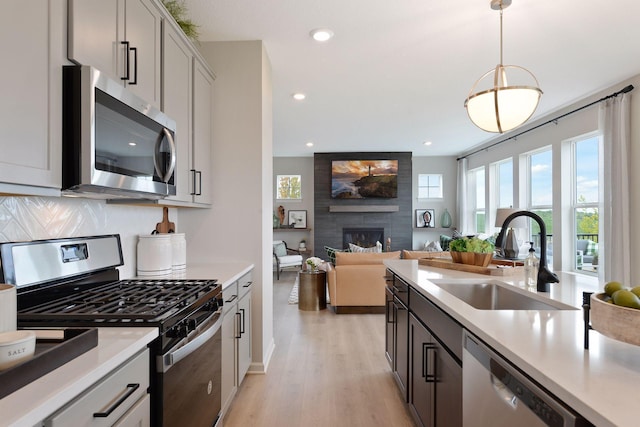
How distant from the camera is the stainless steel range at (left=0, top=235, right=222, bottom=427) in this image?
1.27 metres

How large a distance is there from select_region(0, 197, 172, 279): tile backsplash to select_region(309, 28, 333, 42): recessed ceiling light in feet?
5.81

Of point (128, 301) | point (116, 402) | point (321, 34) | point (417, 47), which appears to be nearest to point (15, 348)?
point (116, 402)

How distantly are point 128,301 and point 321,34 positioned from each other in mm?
2325

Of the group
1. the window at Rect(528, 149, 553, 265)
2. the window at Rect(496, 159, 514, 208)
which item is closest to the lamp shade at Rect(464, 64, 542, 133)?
the window at Rect(528, 149, 553, 265)

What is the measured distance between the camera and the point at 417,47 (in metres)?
3.15

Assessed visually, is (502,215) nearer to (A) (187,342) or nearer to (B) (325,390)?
(B) (325,390)

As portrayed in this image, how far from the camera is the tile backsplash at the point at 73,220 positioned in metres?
1.50

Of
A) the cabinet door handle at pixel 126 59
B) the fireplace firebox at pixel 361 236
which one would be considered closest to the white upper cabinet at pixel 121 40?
the cabinet door handle at pixel 126 59

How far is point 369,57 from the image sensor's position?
3.36 metres

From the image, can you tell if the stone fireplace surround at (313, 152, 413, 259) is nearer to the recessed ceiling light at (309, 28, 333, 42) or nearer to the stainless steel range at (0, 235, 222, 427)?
the recessed ceiling light at (309, 28, 333, 42)

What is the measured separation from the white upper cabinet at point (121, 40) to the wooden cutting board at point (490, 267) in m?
2.08

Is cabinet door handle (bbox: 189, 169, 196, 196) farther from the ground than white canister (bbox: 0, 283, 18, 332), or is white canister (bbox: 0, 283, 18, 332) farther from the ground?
cabinet door handle (bbox: 189, 169, 196, 196)

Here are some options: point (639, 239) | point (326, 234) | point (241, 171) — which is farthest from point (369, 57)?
point (326, 234)

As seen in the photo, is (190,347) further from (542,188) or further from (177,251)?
(542,188)
